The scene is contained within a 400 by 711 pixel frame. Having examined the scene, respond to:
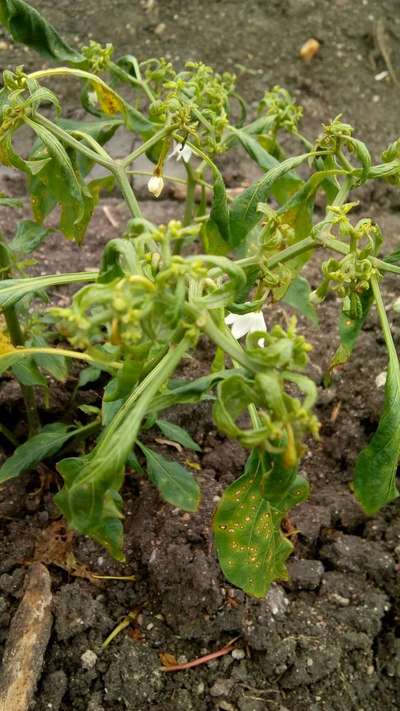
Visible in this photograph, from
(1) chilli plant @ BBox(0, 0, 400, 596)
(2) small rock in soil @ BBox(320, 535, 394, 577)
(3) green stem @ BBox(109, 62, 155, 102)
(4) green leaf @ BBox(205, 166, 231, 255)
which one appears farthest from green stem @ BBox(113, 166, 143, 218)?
(2) small rock in soil @ BBox(320, 535, 394, 577)

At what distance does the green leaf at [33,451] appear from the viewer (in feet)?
6.55

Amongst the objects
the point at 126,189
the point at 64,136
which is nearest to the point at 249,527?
the point at 126,189

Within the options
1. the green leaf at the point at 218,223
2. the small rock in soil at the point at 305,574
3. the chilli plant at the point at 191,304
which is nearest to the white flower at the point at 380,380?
the chilli plant at the point at 191,304

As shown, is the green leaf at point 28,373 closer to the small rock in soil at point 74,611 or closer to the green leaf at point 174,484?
the green leaf at point 174,484

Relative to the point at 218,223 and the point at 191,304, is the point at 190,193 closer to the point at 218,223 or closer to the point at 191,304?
the point at 218,223

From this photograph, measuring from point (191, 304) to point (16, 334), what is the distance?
90 centimetres

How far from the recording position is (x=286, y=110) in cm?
224

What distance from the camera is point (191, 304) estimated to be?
129 cm

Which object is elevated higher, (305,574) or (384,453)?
(384,453)

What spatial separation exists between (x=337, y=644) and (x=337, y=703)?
142 millimetres

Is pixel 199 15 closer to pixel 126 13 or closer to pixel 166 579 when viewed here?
pixel 126 13

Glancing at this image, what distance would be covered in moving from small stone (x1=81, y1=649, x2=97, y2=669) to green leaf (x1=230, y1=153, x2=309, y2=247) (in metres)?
1.09

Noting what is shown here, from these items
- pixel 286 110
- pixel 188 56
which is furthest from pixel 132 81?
pixel 188 56

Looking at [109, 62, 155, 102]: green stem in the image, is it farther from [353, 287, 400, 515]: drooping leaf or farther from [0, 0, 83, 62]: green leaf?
[353, 287, 400, 515]: drooping leaf
